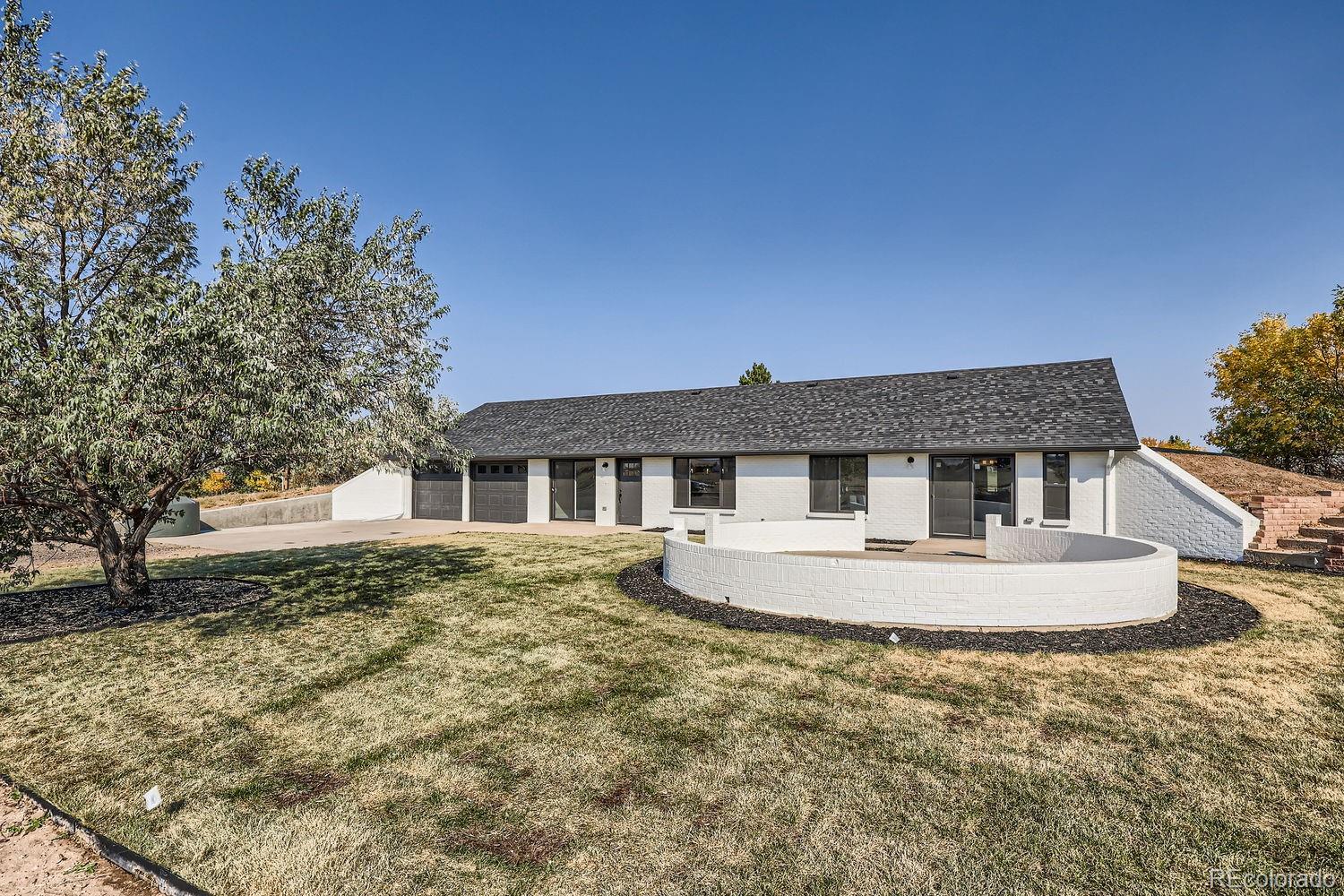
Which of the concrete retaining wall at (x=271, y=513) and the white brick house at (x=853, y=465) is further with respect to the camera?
the concrete retaining wall at (x=271, y=513)

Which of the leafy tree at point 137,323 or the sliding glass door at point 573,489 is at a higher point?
the leafy tree at point 137,323

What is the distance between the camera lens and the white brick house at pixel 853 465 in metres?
15.0

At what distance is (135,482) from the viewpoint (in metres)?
7.42

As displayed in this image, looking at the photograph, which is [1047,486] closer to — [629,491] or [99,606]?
[629,491]

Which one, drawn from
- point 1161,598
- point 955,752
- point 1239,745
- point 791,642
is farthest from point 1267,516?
point 955,752

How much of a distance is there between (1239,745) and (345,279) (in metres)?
12.3

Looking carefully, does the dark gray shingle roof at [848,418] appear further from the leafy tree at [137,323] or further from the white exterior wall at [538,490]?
the leafy tree at [137,323]

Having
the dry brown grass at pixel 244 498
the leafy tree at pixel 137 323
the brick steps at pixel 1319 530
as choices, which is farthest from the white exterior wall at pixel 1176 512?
the dry brown grass at pixel 244 498

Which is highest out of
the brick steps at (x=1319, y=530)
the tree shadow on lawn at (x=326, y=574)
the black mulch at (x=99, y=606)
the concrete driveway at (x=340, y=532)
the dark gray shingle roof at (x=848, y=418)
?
the dark gray shingle roof at (x=848, y=418)

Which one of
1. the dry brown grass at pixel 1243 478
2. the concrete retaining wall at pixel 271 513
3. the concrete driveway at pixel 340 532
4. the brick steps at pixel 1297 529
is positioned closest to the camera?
the brick steps at pixel 1297 529

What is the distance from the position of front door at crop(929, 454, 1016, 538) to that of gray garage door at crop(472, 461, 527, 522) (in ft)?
47.9

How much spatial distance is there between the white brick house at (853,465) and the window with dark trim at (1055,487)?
0.15 ft

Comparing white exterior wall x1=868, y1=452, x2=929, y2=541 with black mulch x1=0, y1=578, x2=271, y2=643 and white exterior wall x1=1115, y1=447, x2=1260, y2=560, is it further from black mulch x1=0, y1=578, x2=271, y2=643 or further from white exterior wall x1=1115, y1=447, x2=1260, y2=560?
black mulch x1=0, y1=578, x2=271, y2=643

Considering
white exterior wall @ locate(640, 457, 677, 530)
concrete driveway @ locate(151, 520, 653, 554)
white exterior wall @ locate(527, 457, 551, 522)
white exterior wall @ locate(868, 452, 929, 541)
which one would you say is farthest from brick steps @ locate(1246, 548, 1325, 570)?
white exterior wall @ locate(527, 457, 551, 522)
